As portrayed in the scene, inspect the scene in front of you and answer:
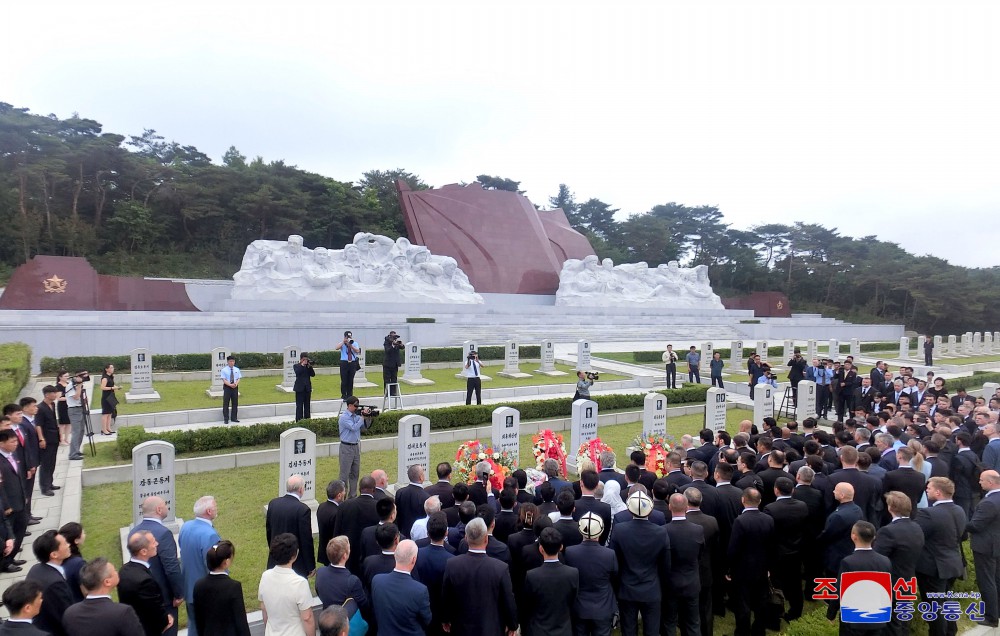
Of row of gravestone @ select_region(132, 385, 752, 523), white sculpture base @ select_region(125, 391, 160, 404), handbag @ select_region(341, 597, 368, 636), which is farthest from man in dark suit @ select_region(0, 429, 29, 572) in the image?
white sculpture base @ select_region(125, 391, 160, 404)

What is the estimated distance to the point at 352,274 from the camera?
18.1 metres

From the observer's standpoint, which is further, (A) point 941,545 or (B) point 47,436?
(B) point 47,436

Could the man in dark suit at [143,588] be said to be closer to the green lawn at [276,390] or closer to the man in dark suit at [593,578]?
the man in dark suit at [593,578]

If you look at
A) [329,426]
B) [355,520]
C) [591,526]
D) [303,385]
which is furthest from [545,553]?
[303,385]

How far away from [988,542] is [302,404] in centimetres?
760

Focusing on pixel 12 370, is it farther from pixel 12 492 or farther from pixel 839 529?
pixel 839 529

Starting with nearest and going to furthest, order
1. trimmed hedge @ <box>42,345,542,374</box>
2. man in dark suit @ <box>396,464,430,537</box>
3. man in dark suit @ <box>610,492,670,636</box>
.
→ man in dark suit @ <box>610,492,670,636</box> < man in dark suit @ <box>396,464,430,537</box> < trimmed hedge @ <box>42,345,542,374</box>

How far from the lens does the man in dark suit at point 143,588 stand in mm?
2559

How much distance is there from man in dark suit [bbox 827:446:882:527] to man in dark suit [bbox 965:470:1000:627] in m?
0.55

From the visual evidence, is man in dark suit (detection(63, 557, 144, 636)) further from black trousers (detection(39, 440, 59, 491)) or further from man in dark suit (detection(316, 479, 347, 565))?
black trousers (detection(39, 440, 59, 491))

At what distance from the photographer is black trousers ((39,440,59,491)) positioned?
18.0 ft

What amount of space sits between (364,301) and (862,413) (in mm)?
13936

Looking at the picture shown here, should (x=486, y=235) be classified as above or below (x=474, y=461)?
above

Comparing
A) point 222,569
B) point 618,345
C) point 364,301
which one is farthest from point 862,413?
point 364,301
